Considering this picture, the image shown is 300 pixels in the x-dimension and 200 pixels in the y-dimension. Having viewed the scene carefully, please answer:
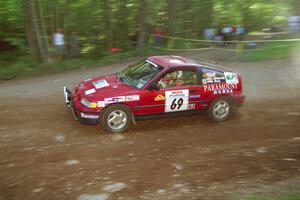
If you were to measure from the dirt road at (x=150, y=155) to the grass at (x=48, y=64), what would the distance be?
12.5ft

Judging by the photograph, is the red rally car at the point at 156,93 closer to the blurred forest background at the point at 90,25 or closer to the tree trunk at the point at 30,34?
the tree trunk at the point at 30,34

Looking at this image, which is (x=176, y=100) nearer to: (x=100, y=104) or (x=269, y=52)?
(x=100, y=104)

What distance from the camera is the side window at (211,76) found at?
9.01 meters

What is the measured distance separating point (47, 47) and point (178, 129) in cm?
968

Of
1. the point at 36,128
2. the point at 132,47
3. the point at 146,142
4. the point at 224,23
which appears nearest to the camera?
the point at 146,142

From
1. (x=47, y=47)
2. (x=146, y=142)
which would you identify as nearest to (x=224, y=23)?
(x=47, y=47)

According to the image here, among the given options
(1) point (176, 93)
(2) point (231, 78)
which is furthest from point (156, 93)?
(2) point (231, 78)

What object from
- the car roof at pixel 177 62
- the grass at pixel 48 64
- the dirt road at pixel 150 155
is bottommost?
the dirt road at pixel 150 155

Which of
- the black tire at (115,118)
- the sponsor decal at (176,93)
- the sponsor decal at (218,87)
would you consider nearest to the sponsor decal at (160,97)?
the sponsor decal at (176,93)

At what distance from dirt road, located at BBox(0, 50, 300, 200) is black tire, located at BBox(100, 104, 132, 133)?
0.19m

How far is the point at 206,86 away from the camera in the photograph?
9023 millimetres

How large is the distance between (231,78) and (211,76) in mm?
599

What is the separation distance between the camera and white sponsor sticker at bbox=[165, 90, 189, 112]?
28.3 feet

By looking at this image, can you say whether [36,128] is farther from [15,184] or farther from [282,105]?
[282,105]
